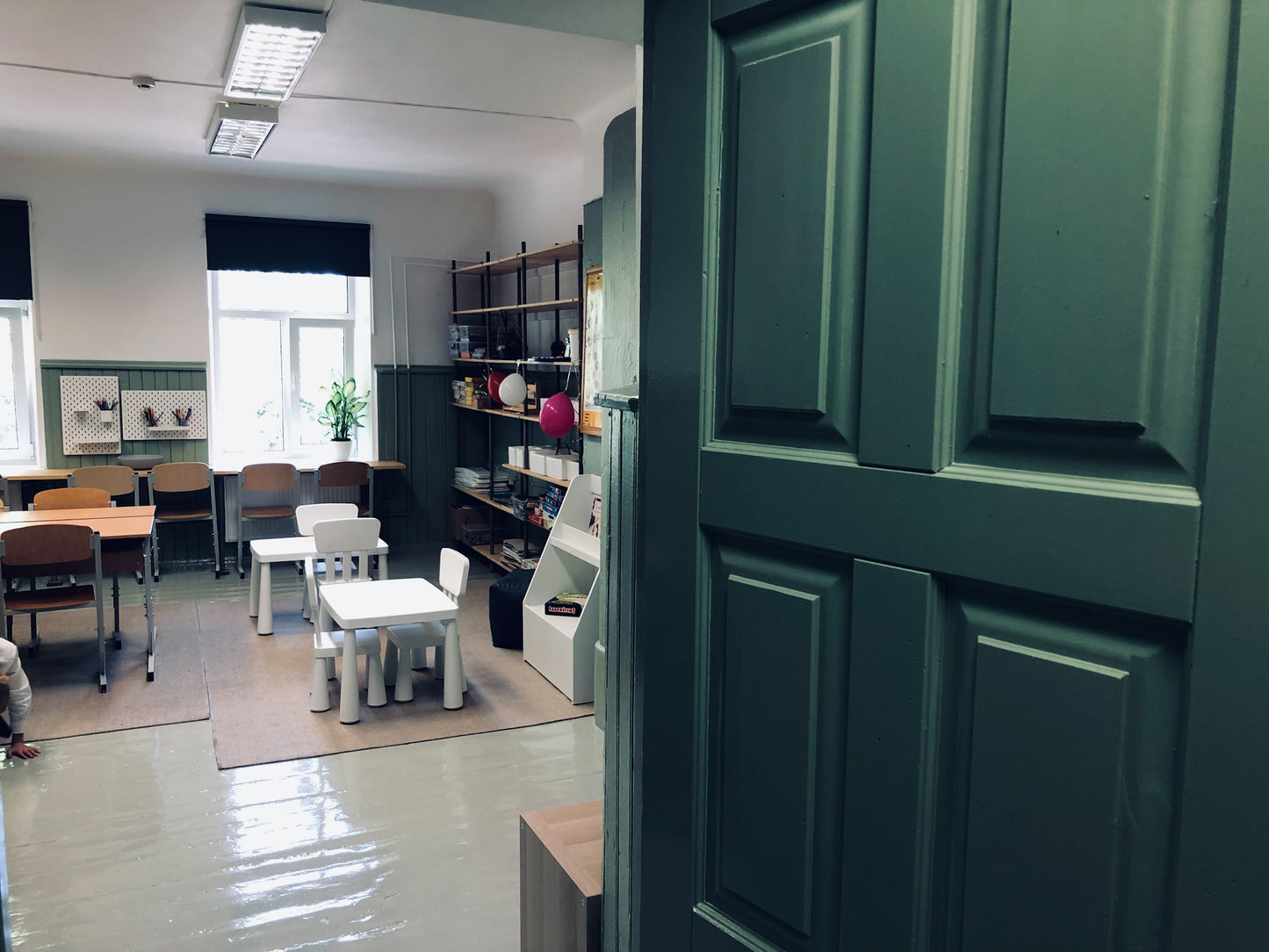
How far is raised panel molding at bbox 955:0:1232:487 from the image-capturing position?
873 mm

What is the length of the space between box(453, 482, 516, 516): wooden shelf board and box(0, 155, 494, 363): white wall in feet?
4.30

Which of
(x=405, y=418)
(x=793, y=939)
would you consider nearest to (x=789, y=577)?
(x=793, y=939)

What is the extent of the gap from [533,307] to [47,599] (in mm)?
3183

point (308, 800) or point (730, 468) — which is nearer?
point (730, 468)

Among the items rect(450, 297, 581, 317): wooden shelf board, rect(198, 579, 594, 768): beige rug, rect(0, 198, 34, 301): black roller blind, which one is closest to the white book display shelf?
rect(198, 579, 594, 768): beige rug

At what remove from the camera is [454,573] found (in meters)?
4.96

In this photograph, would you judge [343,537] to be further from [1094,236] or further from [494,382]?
[1094,236]

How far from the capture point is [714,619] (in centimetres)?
134

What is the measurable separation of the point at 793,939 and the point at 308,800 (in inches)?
113

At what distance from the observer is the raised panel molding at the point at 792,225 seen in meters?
1.13

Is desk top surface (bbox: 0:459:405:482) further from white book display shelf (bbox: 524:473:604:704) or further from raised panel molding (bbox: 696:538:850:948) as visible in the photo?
raised panel molding (bbox: 696:538:850:948)

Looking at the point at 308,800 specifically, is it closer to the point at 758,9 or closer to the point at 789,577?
the point at 789,577

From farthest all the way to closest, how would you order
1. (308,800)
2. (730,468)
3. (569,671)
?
1. (569,671)
2. (308,800)
3. (730,468)

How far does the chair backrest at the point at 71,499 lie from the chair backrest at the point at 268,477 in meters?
1.34
